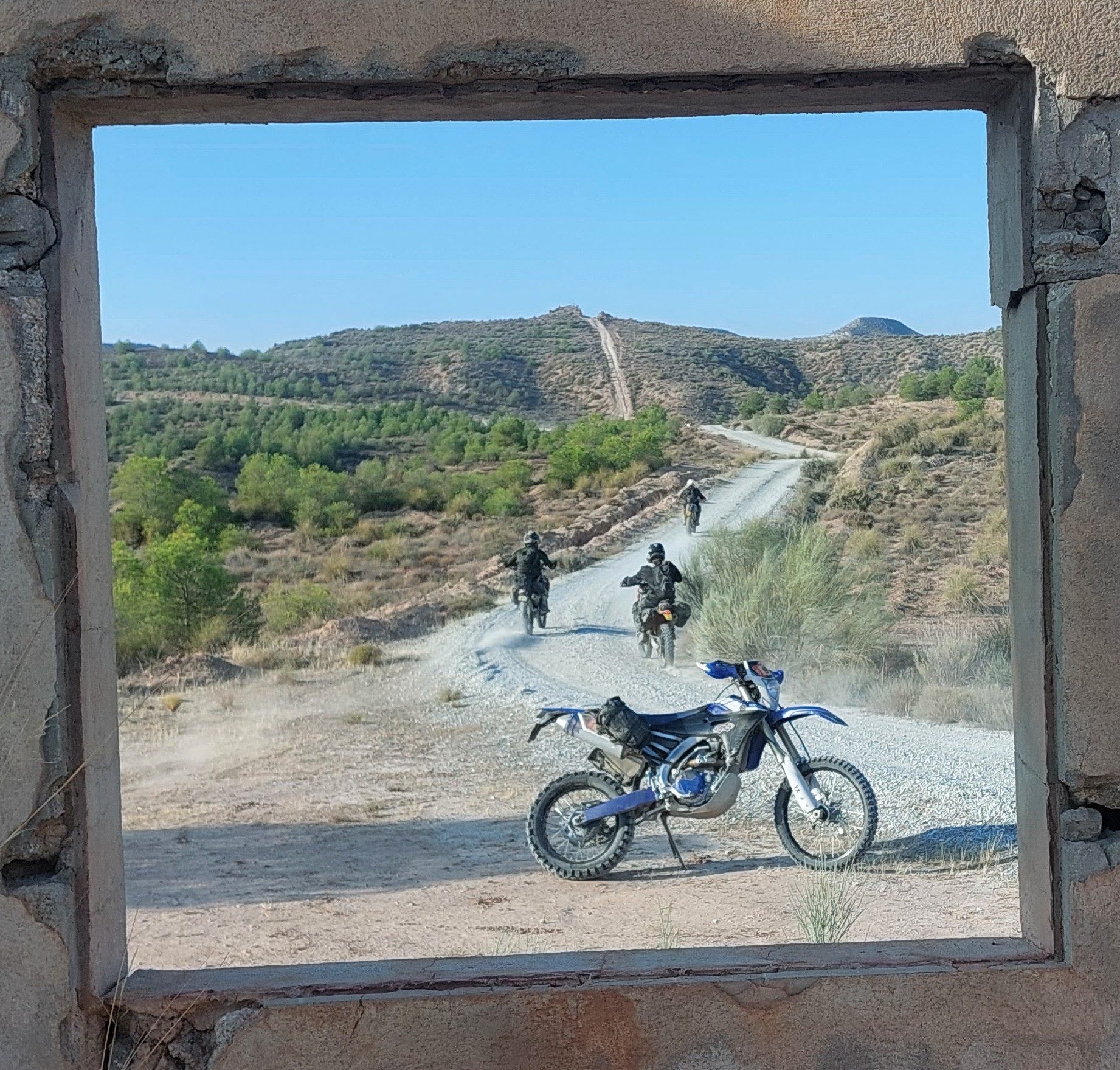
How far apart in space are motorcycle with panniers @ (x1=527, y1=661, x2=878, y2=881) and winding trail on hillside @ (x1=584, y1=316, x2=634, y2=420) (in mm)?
32100

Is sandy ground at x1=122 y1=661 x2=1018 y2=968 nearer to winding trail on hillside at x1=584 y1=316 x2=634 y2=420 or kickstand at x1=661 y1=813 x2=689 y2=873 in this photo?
kickstand at x1=661 y1=813 x2=689 y2=873

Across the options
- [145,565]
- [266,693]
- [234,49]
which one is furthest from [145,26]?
[145,565]

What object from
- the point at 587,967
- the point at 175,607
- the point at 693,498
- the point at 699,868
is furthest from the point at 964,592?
the point at 587,967

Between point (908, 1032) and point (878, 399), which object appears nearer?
point (908, 1032)

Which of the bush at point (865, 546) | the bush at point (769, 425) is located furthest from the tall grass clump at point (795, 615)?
the bush at point (769, 425)

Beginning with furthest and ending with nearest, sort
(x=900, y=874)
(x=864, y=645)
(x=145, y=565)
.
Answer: (x=145, y=565), (x=864, y=645), (x=900, y=874)

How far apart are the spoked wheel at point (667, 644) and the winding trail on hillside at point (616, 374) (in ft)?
82.4

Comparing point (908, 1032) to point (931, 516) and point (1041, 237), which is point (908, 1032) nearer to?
point (1041, 237)

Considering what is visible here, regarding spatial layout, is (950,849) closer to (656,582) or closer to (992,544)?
(656,582)

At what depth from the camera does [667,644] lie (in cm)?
1384

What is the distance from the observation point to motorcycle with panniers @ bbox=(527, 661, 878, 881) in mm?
6523

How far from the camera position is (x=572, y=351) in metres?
47.3

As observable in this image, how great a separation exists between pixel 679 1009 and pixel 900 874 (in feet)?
14.2

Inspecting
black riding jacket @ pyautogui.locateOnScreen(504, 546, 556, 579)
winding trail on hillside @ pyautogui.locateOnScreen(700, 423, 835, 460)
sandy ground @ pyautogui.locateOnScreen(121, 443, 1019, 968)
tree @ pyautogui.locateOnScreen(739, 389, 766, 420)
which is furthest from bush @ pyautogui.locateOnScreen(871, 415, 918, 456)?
black riding jacket @ pyautogui.locateOnScreen(504, 546, 556, 579)
